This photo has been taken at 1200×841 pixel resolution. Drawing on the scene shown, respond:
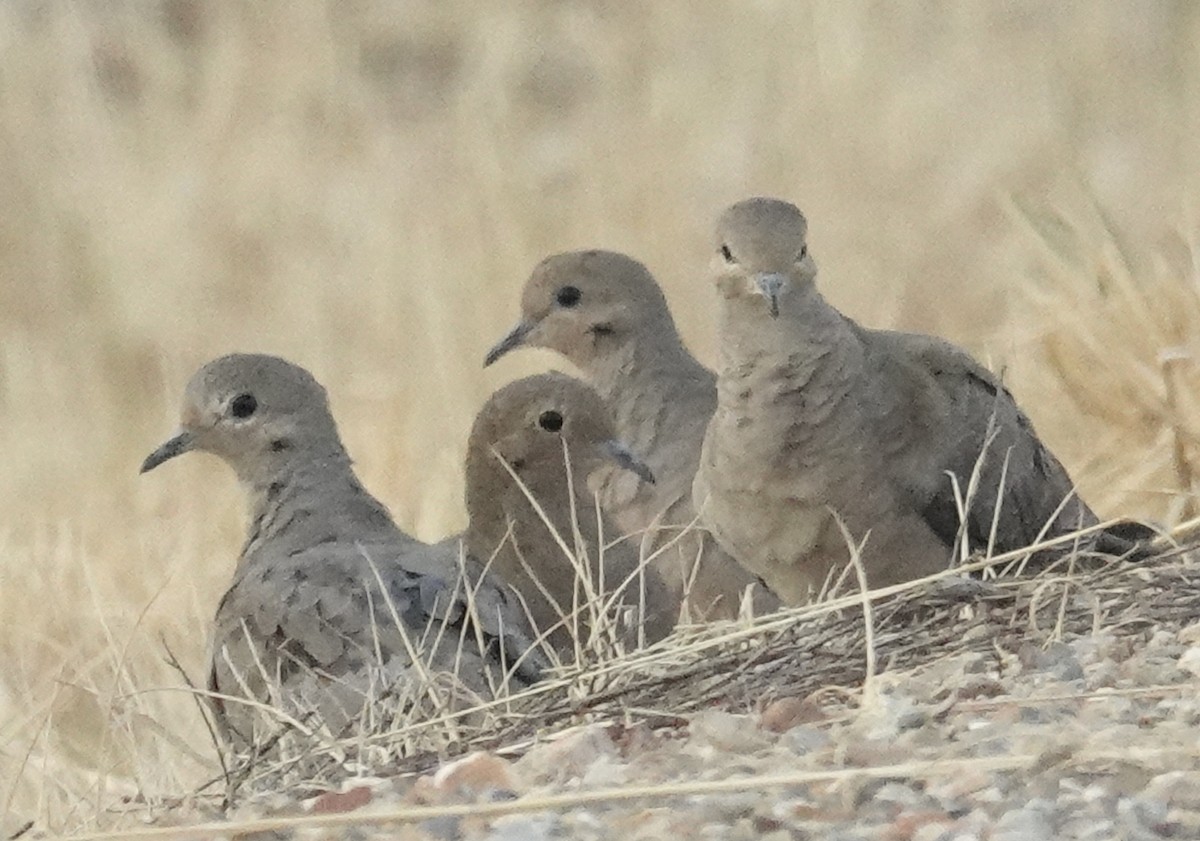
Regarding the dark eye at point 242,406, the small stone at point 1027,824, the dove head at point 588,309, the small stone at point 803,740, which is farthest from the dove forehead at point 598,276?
the small stone at point 1027,824

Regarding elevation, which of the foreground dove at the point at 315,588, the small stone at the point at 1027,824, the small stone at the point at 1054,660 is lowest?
the small stone at the point at 1027,824

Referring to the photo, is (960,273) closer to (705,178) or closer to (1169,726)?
(705,178)

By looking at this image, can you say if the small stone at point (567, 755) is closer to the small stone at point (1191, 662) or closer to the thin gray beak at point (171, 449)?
the small stone at point (1191, 662)

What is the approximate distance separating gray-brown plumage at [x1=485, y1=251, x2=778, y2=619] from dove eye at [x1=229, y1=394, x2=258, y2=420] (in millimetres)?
763

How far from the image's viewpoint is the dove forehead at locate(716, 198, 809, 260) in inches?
199

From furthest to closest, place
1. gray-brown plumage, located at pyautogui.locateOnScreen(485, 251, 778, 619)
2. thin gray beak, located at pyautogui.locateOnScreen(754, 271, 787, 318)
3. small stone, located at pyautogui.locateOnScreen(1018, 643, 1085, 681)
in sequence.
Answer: gray-brown plumage, located at pyautogui.locateOnScreen(485, 251, 778, 619) → thin gray beak, located at pyautogui.locateOnScreen(754, 271, 787, 318) → small stone, located at pyautogui.locateOnScreen(1018, 643, 1085, 681)

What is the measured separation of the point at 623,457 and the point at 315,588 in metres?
0.93

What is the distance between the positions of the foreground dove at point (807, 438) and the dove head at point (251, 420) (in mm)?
887

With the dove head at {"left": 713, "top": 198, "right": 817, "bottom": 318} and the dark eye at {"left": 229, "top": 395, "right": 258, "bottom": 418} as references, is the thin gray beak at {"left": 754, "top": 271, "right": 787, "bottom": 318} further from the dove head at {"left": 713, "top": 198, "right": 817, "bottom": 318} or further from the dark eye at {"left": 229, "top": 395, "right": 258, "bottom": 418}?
the dark eye at {"left": 229, "top": 395, "right": 258, "bottom": 418}

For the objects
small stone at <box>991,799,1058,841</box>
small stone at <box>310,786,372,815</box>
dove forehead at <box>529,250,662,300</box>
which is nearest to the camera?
small stone at <box>991,799,1058,841</box>

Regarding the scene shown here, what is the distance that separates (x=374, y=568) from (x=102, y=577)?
3250 millimetres

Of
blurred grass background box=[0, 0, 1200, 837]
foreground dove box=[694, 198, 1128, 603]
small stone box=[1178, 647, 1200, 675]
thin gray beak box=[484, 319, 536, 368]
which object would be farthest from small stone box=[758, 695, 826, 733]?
blurred grass background box=[0, 0, 1200, 837]

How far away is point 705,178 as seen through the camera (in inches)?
407

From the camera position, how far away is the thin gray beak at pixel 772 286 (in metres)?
4.96
